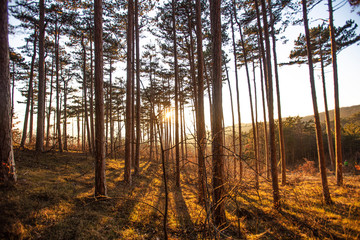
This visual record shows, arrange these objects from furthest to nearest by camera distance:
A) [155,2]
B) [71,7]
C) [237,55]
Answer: [237,55], [155,2], [71,7]

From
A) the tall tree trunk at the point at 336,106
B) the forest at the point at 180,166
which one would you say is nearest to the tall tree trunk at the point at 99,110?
the forest at the point at 180,166

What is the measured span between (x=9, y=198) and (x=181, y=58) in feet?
40.6

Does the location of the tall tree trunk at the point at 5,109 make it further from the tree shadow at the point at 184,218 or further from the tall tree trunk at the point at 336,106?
the tall tree trunk at the point at 336,106

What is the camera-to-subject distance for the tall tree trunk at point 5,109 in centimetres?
405

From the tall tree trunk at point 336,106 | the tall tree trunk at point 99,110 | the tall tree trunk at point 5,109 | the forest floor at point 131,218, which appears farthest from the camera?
the tall tree trunk at point 336,106

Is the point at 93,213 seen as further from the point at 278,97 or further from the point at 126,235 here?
the point at 278,97

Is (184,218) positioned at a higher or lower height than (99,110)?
lower

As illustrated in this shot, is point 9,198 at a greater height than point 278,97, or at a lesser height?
lesser

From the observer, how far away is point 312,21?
7.12 m

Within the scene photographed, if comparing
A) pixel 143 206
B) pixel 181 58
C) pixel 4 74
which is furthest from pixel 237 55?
pixel 4 74

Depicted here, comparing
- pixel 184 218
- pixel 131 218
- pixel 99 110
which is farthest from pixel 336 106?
pixel 99 110

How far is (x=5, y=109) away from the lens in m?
4.12

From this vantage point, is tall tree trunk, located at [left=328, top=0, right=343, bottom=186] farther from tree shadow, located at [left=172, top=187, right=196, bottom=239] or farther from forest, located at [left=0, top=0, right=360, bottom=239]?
tree shadow, located at [left=172, top=187, right=196, bottom=239]

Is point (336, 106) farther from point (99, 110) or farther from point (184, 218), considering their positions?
point (99, 110)
